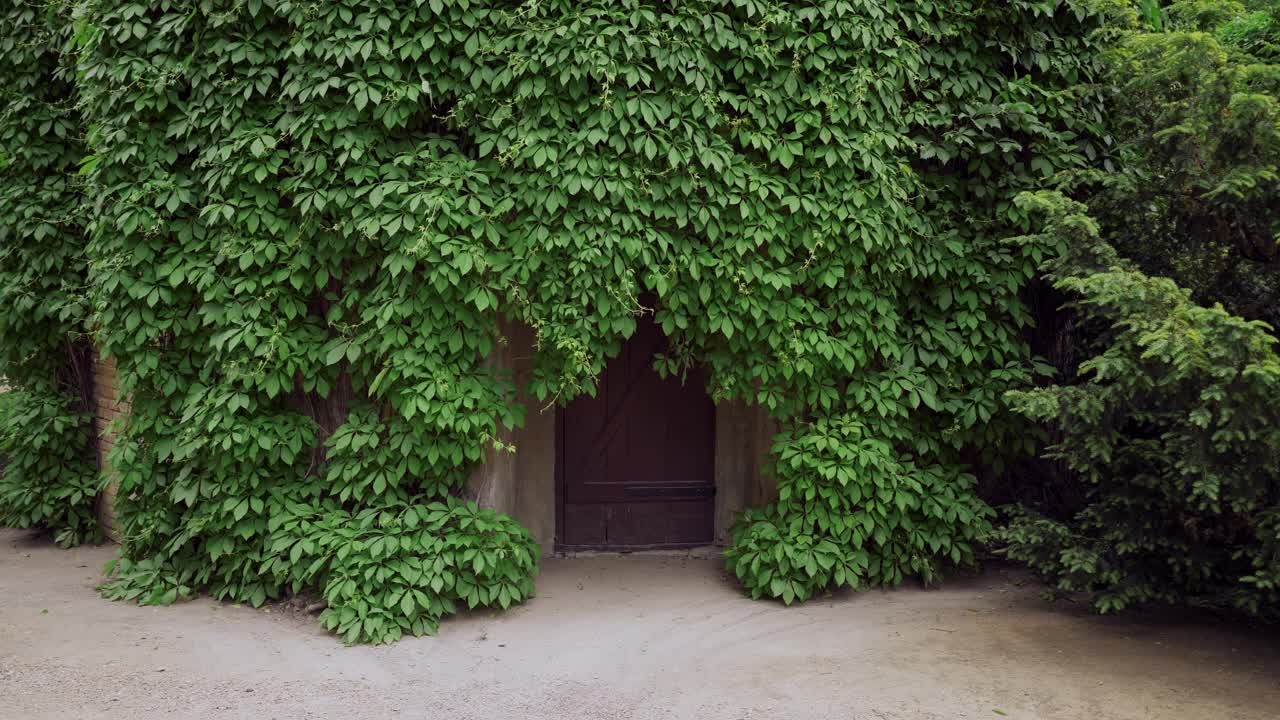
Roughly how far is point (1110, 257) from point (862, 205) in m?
1.39

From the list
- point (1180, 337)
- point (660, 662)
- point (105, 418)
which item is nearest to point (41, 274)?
point (105, 418)

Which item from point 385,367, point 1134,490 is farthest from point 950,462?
point 385,367

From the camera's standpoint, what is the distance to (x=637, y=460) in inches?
286

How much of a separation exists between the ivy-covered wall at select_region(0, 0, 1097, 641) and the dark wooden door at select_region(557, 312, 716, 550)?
→ 1.07 meters

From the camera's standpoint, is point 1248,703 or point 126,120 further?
point 126,120

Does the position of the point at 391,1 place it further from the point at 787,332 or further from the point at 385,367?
the point at 787,332

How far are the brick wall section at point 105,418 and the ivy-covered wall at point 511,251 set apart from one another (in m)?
1.53

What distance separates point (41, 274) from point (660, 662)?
18.0ft

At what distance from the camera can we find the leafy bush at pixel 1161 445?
4.44 meters

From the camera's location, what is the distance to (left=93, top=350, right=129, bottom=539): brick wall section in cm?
748

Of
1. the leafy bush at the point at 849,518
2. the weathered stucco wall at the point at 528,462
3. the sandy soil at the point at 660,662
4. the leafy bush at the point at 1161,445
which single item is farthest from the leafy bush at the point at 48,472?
the leafy bush at the point at 1161,445

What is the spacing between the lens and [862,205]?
19.2ft

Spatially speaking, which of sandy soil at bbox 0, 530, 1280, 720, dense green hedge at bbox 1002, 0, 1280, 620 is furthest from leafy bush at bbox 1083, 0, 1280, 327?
sandy soil at bbox 0, 530, 1280, 720

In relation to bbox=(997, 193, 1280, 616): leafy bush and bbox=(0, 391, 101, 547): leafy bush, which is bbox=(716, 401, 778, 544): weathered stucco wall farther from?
bbox=(0, 391, 101, 547): leafy bush
